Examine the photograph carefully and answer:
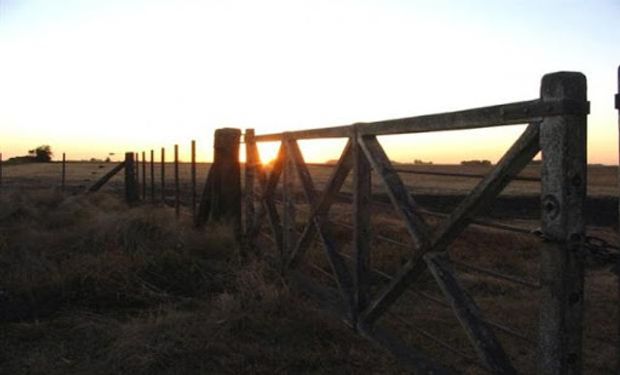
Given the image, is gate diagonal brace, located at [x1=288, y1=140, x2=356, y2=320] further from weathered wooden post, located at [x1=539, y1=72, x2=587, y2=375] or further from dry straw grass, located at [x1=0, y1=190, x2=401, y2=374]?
weathered wooden post, located at [x1=539, y1=72, x2=587, y2=375]

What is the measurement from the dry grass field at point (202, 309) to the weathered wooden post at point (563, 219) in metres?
0.35

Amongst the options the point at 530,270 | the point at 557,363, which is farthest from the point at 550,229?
the point at 530,270

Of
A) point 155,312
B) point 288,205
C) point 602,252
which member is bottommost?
point 155,312

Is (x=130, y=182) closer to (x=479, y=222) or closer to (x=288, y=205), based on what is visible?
(x=288, y=205)

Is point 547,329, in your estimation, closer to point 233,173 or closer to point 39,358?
point 39,358

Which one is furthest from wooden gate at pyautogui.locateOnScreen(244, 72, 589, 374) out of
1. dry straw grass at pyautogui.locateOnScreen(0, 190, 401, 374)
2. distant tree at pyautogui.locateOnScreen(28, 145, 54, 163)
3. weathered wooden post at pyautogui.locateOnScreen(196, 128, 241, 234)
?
distant tree at pyautogui.locateOnScreen(28, 145, 54, 163)

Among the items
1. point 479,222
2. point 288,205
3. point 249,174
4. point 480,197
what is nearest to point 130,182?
point 249,174

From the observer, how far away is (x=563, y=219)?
3.02 meters

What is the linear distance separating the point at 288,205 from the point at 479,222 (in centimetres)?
383

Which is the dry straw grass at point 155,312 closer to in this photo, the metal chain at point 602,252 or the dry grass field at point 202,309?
the dry grass field at point 202,309

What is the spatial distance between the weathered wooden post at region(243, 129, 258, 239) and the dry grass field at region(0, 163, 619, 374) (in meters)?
0.37

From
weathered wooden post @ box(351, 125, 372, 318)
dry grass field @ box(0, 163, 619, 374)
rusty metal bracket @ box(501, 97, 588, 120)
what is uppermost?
rusty metal bracket @ box(501, 97, 588, 120)

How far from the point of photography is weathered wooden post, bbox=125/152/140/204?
1702 centimetres

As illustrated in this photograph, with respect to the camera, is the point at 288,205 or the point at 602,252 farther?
the point at 288,205
